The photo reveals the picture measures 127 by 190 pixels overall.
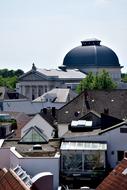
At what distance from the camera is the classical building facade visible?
6594 inches

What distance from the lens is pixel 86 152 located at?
36406 millimetres

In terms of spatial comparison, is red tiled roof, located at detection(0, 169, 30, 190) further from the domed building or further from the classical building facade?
the domed building

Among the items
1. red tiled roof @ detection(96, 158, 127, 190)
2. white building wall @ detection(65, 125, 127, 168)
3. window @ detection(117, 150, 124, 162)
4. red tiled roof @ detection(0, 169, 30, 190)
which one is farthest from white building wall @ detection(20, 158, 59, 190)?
red tiled roof @ detection(96, 158, 127, 190)

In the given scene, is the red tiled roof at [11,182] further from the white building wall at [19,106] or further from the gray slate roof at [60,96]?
the gray slate roof at [60,96]

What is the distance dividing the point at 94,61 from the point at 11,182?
169m

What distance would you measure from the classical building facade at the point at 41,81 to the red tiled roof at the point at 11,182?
137751 millimetres

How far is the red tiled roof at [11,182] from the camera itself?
918 inches

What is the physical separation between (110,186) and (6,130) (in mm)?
43285

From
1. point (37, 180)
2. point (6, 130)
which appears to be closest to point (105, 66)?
point (6, 130)

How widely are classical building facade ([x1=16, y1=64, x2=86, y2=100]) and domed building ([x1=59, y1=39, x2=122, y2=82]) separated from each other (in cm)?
1657

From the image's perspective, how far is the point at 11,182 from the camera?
24.7m

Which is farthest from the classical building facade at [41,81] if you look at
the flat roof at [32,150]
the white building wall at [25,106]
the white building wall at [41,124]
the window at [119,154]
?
the window at [119,154]

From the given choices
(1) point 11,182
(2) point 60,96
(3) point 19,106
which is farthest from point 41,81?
(1) point 11,182

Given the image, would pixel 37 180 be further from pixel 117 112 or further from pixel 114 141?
pixel 117 112
